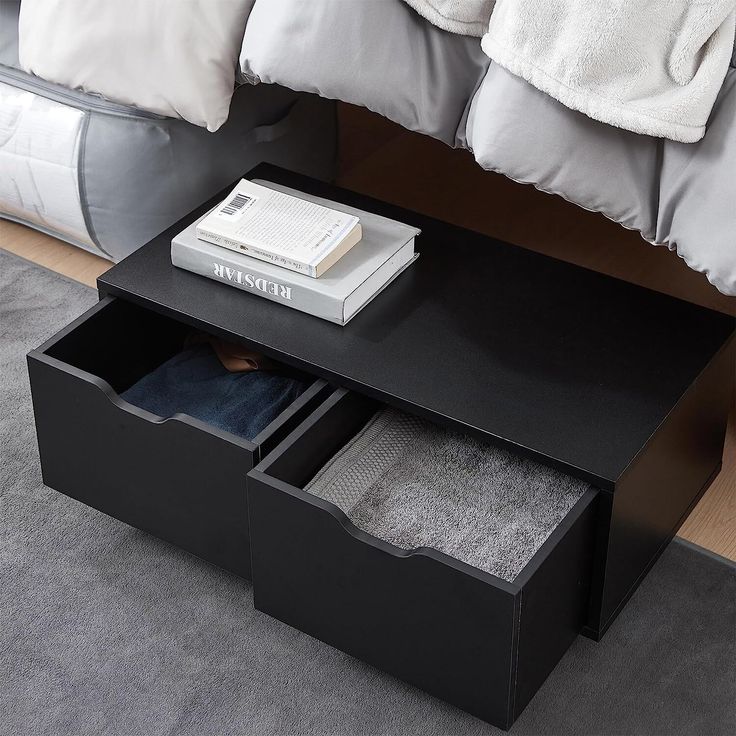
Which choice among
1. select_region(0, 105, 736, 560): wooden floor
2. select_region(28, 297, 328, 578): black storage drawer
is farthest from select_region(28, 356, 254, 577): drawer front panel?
select_region(0, 105, 736, 560): wooden floor

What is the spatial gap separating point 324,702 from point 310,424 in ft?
0.96

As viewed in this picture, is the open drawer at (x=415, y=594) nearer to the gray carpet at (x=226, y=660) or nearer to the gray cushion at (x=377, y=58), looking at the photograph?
the gray carpet at (x=226, y=660)

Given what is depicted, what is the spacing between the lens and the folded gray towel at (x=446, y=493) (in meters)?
1.21

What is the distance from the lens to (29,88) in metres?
1.78

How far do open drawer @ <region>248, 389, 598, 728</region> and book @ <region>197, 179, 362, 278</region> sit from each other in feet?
0.66

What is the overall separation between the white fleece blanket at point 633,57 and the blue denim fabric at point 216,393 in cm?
48

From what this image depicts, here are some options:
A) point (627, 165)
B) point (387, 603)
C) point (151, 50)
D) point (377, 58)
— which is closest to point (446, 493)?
point (387, 603)

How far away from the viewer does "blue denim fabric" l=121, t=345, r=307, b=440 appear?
139 cm

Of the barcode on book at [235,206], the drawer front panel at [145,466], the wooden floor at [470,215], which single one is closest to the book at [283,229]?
the barcode on book at [235,206]

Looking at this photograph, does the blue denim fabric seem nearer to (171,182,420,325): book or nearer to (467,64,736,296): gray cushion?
(171,182,420,325): book

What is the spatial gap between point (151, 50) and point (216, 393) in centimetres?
47

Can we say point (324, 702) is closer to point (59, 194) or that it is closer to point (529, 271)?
point (529, 271)

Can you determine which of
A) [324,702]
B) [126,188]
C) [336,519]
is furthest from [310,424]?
[126,188]

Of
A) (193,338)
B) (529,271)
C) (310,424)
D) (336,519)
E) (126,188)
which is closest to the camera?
(336,519)
